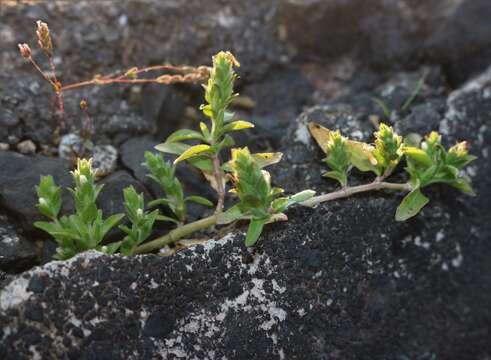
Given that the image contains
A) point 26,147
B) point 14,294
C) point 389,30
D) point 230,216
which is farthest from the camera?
point 389,30

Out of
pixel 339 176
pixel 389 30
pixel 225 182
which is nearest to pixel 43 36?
pixel 225 182

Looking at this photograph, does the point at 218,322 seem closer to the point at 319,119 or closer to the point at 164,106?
the point at 319,119

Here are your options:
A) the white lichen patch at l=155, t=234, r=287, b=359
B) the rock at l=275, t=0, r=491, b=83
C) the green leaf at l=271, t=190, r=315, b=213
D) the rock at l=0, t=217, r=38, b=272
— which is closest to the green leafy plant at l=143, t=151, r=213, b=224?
the white lichen patch at l=155, t=234, r=287, b=359

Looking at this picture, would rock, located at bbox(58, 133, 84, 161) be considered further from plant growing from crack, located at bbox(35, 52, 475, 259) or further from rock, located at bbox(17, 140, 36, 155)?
plant growing from crack, located at bbox(35, 52, 475, 259)

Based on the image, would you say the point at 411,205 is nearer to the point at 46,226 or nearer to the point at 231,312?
the point at 231,312

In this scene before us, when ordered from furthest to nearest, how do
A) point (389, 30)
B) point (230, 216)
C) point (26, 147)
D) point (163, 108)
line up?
point (389, 30), point (163, 108), point (26, 147), point (230, 216)

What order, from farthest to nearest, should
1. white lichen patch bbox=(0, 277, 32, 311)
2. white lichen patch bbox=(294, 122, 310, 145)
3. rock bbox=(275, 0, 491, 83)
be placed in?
1. rock bbox=(275, 0, 491, 83)
2. white lichen patch bbox=(294, 122, 310, 145)
3. white lichen patch bbox=(0, 277, 32, 311)

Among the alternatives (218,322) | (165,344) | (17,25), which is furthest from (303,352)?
(17,25)
